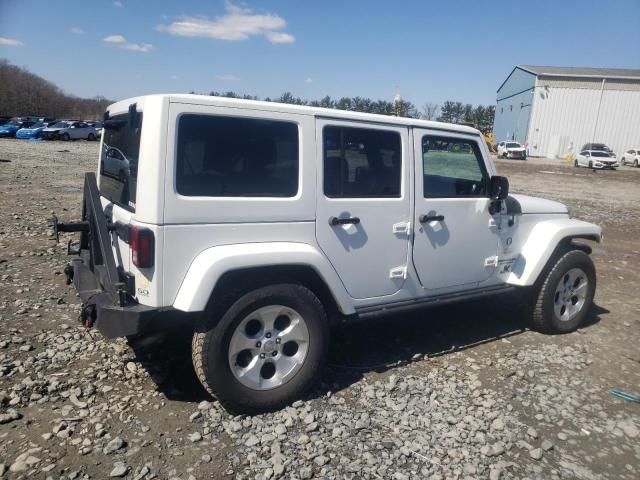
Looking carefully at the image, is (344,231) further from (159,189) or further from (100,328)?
(100,328)

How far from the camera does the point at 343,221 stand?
3.47 meters

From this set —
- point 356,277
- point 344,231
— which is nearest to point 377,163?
point 344,231

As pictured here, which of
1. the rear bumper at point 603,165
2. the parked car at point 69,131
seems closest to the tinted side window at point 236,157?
the rear bumper at point 603,165

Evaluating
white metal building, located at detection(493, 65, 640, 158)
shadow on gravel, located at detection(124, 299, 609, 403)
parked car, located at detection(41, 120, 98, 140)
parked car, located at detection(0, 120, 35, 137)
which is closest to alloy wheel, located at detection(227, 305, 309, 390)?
shadow on gravel, located at detection(124, 299, 609, 403)

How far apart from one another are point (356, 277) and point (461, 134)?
1700 millimetres

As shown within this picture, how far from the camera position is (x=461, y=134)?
4.26 meters

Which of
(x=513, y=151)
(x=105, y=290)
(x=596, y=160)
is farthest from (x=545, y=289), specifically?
(x=513, y=151)

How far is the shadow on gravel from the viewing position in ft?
12.2

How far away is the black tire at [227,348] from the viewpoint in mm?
3037

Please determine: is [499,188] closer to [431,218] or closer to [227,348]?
[431,218]

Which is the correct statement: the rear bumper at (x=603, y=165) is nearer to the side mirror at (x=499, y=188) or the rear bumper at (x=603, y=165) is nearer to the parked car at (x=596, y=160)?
the parked car at (x=596, y=160)

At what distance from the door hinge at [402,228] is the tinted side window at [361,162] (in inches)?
9.5

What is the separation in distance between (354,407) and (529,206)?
2.68 m

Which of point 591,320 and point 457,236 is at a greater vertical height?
point 457,236
